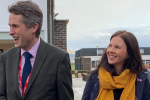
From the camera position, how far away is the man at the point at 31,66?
2.11m

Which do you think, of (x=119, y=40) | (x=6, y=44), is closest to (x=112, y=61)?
(x=119, y=40)

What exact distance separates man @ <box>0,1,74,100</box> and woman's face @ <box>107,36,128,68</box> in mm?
545

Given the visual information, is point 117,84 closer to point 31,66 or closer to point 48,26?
point 31,66

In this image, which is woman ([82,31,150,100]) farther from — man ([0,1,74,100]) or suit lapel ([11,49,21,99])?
suit lapel ([11,49,21,99])

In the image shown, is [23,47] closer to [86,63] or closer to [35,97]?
[35,97]

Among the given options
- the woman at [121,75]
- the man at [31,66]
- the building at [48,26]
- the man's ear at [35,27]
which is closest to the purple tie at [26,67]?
the man at [31,66]

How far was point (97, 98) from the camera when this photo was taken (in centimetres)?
263


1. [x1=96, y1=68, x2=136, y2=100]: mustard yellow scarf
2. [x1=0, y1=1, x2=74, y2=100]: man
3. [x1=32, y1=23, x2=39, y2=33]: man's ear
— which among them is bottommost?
[x1=96, y1=68, x2=136, y2=100]: mustard yellow scarf

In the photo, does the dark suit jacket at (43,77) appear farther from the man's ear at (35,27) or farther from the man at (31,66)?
the man's ear at (35,27)

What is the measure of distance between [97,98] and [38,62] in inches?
31.0

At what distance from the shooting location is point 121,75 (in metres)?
2.62

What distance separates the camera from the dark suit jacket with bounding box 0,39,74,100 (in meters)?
2.13

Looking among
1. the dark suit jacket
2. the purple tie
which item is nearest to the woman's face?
the dark suit jacket

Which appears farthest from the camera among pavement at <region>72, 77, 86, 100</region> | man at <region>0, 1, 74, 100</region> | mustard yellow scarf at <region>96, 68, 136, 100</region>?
pavement at <region>72, 77, 86, 100</region>
